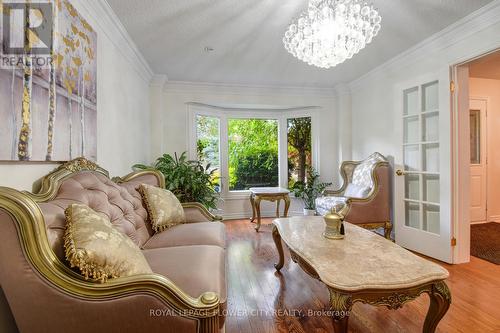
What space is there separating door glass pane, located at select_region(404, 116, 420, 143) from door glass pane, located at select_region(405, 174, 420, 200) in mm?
442

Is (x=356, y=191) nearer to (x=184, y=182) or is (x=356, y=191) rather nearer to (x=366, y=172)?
(x=366, y=172)

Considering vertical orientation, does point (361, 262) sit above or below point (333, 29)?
below

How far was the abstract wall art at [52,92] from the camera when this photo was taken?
1180 millimetres

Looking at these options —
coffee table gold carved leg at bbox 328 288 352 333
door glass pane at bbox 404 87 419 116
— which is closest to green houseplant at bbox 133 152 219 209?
coffee table gold carved leg at bbox 328 288 352 333

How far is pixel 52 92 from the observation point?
1.44m

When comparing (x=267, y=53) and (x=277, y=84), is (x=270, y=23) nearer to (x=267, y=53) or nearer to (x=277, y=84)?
(x=267, y=53)

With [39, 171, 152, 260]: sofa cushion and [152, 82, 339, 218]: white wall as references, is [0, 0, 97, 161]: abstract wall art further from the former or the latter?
[152, 82, 339, 218]: white wall

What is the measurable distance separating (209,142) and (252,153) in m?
0.86

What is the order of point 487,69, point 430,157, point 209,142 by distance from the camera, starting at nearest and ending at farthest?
1. point 430,157
2. point 487,69
3. point 209,142

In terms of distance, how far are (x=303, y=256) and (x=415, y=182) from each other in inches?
89.0

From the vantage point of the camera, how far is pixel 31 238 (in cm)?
83

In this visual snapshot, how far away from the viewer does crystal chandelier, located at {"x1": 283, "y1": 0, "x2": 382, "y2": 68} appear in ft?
5.80

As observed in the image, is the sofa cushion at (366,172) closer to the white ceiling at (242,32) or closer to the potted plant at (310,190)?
the potted plant at (310,190)

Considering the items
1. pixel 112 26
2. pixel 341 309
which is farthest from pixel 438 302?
pixel 112 26
